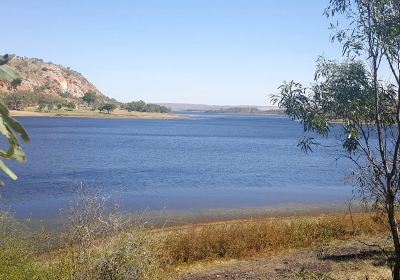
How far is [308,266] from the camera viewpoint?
14.1 meters

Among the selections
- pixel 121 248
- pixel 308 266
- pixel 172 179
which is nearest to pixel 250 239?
pixel 308 266

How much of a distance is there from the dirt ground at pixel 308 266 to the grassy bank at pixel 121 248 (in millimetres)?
530

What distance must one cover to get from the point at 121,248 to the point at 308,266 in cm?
719

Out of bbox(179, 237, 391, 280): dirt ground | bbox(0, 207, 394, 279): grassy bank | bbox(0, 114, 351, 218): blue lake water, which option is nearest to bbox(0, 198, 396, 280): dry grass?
bbox(0, 207, 394, 279): grassy bank

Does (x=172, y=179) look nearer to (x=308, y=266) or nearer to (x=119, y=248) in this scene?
(x=308, y=266)

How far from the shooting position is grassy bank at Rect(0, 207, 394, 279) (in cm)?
912

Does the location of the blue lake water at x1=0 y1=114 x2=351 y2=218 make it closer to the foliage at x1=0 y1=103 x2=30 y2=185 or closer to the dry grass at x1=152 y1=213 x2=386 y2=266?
the dry grass at x1=152 y1=213 x2=386 y2=266

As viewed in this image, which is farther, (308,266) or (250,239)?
(250,239)

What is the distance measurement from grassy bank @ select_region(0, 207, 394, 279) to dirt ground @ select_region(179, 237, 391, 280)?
0.53 meters

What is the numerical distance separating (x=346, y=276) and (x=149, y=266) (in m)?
6.42

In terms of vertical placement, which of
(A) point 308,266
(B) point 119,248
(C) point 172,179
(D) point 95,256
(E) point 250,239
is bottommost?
(C) point 172,179

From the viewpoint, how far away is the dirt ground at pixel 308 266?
13.1m

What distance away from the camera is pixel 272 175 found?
4584 cm

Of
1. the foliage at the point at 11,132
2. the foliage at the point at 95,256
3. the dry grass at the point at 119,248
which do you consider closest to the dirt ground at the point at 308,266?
the dry grass at the point at 119,248
